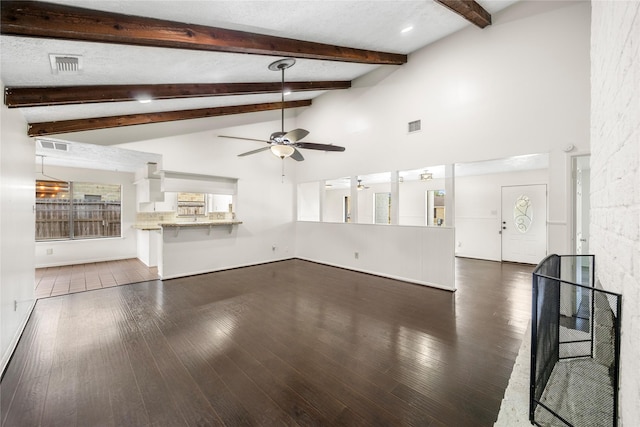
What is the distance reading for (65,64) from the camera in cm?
243

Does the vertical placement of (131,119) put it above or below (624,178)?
above

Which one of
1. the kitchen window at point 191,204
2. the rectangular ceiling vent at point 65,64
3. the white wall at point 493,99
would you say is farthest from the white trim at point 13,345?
the white wall at point 493,99

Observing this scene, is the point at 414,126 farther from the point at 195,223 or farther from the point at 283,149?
the point at 195,223

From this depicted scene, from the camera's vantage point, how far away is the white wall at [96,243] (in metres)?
6.73

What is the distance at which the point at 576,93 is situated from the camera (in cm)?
328

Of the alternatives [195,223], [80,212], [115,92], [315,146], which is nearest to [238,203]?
[195,223]

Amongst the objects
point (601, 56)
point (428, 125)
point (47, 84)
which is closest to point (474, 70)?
point (428, 125)

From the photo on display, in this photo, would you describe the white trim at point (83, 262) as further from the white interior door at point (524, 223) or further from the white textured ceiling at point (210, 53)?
the white interior door at point (524, 223)

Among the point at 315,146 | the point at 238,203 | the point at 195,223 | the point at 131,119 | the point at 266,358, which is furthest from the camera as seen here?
the point at 238,203

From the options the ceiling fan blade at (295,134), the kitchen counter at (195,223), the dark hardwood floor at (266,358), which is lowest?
the dark hardwood floor at (266,358)

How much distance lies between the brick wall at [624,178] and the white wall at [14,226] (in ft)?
14.4

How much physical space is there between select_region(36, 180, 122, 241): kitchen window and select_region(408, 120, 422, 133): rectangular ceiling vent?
26.8ft

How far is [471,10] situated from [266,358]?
16.4ft

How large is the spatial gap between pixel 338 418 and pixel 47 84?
415 centimetres
